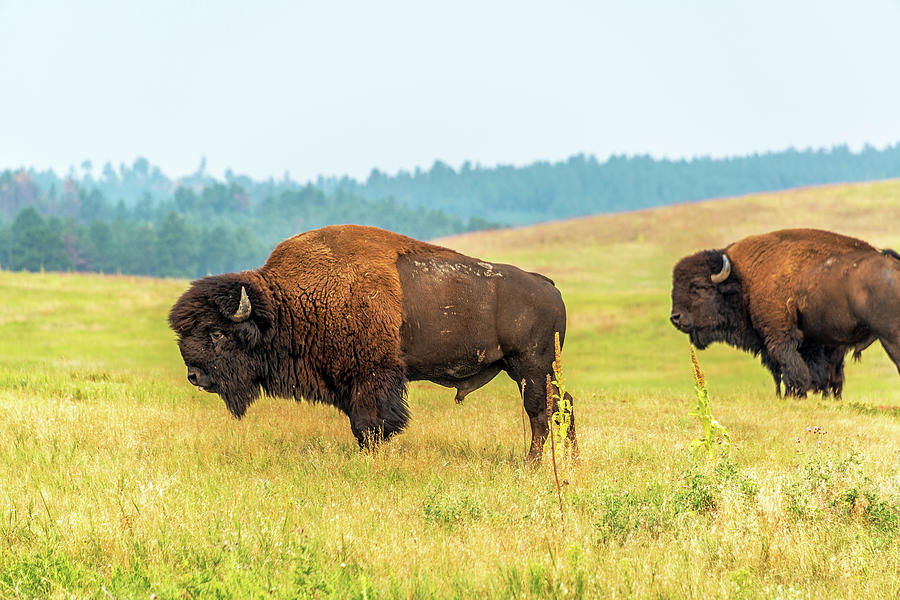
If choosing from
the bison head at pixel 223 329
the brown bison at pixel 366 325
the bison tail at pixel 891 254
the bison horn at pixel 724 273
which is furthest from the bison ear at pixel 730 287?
the bison head at pixel 223 329

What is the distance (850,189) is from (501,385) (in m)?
69.3

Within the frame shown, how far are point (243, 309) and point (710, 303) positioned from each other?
8.30m

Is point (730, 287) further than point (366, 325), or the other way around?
point (730, 287)

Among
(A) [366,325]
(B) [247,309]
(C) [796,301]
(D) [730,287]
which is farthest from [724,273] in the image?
(B) [247,309]

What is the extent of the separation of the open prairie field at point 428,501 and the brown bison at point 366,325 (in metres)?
0.58

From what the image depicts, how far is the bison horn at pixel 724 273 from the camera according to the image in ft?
42.9

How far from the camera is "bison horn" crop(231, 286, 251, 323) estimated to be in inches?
299

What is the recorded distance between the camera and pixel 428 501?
20.6ft

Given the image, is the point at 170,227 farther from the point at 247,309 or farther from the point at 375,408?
the point at 375,408

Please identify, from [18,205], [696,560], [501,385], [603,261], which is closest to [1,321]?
[501,385]

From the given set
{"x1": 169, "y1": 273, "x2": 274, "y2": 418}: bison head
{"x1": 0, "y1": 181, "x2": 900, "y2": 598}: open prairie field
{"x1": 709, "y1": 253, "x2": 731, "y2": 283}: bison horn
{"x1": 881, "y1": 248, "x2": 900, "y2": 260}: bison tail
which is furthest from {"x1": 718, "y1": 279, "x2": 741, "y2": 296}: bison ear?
{"x1": 169, "y1": 273, "x2": 274, "y2": 418}: bison head

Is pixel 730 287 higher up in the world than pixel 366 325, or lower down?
lower down

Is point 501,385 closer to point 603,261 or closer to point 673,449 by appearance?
Result: point 673,449

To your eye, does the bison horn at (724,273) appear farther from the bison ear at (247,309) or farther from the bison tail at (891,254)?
the bison ear at (247,309)
